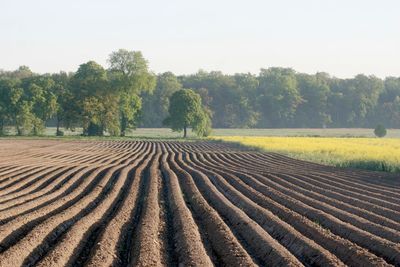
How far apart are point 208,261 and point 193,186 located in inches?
415

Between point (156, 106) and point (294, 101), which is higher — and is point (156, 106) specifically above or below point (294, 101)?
below

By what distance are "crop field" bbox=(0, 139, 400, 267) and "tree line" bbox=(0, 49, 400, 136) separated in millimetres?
57652

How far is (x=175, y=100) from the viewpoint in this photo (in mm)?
82000

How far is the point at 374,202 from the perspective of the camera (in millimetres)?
16719

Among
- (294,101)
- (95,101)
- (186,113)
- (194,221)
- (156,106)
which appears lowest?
(194,221)

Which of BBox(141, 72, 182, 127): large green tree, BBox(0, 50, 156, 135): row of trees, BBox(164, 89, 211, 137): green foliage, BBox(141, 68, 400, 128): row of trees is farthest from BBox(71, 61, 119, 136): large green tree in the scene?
BBox(141, 68, 400, 128): row of trees

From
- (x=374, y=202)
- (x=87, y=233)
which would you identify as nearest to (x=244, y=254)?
(x=87, y=233)

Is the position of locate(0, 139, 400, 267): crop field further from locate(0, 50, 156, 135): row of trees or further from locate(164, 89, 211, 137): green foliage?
locate(164, 89, 211, 137): green foliage

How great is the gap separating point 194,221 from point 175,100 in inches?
2727

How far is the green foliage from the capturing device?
8050cm

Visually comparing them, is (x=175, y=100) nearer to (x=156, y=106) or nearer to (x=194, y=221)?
(x=156, y=106)

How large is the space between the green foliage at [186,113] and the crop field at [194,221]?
190 feet

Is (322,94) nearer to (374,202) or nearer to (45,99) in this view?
(45,99)

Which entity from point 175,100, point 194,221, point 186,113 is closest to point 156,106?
point 175,100
